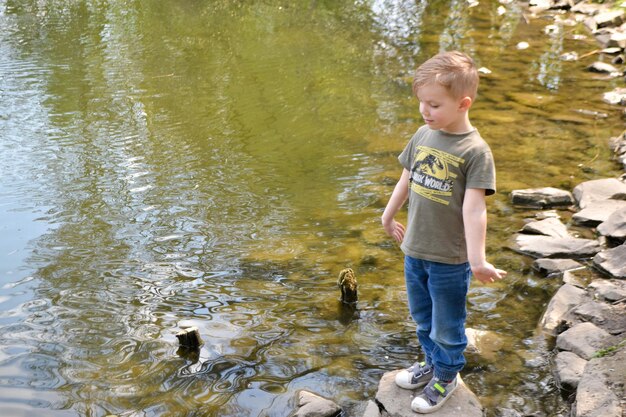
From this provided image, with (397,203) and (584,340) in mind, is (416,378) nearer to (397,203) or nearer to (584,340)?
(397,203)

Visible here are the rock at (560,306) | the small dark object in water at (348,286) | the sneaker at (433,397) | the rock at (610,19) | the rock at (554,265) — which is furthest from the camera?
the rock at (610,19)

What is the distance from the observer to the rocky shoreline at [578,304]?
118 inches

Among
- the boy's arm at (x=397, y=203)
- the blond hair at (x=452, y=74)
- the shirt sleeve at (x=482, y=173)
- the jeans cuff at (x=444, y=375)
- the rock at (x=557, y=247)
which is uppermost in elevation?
the blond hair at (x=452, y=74)

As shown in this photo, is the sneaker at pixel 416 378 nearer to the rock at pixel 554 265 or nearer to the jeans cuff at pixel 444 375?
the jeans cuff at pixel 444 375

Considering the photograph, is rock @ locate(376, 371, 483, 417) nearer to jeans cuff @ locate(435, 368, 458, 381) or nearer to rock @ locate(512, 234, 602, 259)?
jeans cuff @ locate(435, 368, 458, 381)

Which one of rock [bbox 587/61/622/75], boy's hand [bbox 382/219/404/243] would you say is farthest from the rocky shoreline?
rock [bbox 587/61/622/75]

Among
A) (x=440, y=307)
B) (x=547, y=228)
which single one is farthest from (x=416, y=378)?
(x=547, y=228)

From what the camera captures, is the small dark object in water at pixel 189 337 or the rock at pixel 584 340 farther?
the small dark object in water at pixel 189 337

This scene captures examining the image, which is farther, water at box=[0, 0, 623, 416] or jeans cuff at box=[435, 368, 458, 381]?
water at box=[0, 0, 623, 416]

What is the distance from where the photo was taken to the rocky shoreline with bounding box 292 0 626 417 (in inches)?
118

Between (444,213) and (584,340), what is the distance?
1139mm

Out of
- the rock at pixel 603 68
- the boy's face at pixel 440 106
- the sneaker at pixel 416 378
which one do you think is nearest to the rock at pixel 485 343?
the sneaker at pixel 416 378

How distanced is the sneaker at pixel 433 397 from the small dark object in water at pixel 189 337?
1166mm

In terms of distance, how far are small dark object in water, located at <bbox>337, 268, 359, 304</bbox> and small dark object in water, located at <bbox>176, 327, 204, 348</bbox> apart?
850 mm
